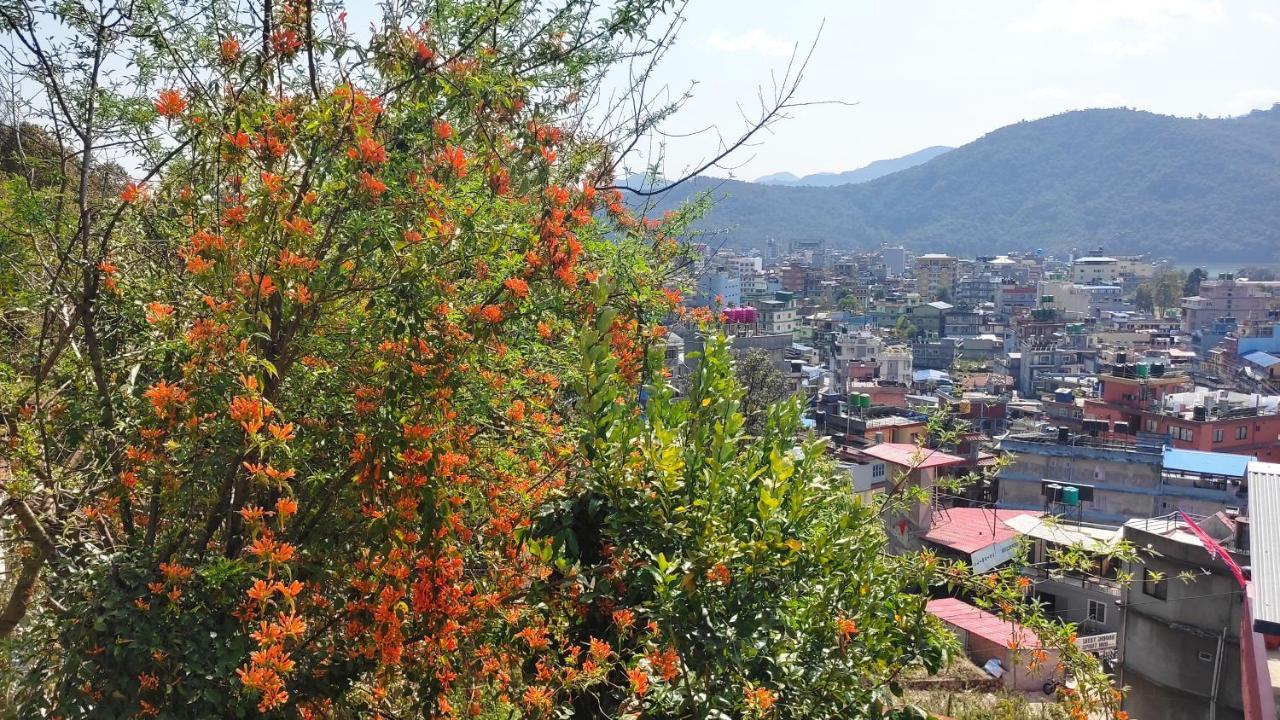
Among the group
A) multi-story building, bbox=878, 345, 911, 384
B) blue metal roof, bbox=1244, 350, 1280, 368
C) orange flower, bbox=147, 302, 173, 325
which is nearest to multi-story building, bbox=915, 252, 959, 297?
multi-story building, bbox=878, 345, 911, 384

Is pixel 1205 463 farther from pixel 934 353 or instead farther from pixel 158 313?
pixel 934 353

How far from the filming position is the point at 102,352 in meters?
2.48

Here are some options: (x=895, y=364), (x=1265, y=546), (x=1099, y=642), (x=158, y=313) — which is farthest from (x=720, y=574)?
(x=895, y=364)

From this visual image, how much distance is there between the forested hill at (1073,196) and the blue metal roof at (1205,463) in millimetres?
93871

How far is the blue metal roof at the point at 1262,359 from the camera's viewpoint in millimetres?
39406

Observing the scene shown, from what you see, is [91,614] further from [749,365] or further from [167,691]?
[749,365]

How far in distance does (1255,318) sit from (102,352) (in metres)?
72.1

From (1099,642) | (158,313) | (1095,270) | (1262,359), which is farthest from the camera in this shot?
(1095,270)

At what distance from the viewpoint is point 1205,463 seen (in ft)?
71.7

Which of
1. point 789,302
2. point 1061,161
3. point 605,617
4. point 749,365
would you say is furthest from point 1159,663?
point 1061,161

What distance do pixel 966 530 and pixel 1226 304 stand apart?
59686mm

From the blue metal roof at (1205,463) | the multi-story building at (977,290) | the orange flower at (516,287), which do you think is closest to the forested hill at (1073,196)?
the multi-story building at (977,290)

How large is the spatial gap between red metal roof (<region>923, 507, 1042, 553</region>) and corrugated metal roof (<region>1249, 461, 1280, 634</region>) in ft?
27.3

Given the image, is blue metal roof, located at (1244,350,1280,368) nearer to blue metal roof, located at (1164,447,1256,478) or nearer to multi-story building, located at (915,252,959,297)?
blue metal roof, located at (1164,447,1256,478)
